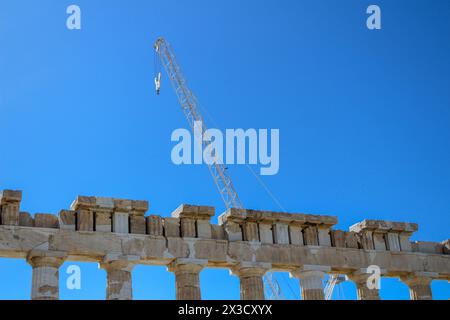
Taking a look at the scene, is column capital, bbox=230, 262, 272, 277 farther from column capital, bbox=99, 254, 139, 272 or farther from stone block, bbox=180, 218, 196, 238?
column capital, bbox=99, 254, 139, 272

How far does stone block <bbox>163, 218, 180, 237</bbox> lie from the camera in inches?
1102

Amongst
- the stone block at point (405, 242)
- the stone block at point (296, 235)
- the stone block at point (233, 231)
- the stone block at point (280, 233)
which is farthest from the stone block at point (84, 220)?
the stone block at point (405, 242)

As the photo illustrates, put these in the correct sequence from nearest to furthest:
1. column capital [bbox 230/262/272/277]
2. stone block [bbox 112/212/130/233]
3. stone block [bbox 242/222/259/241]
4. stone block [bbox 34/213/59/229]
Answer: stone block [bbox 34/213/59/229] → stone block [bbox 112/212/130/233] → column capital [bbox 230/262/272/277] → stone block [bbox 242/222/259/241]

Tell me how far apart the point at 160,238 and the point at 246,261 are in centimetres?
313

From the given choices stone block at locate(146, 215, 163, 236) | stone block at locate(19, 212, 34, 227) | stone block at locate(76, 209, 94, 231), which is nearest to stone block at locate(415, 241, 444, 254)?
stone block at locate(146, 215, 163, 236)

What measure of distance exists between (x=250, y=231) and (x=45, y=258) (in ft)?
24.2

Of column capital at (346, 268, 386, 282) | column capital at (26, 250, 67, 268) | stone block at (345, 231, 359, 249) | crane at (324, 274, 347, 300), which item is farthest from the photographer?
crane at (324, 274, 347, 300)

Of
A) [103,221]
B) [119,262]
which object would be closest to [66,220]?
[103,221]

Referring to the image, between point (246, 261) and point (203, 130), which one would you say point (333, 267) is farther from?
point (203, 130)

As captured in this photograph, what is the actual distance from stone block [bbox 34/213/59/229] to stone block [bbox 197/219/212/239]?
4.88 metres

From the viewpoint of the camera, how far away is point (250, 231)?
95.7ft
